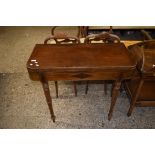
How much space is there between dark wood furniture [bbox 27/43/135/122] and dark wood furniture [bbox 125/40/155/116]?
6.8 inches

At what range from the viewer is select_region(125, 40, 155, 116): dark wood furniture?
1.39 m

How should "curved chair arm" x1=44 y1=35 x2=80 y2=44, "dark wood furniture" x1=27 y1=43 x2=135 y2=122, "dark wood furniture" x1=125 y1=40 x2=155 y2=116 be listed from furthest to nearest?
"curved chair arm" x1=44 y1=35 x2=80 y2=44 < "dark wood furniture" x1=125 y1=40 x2=155 y2=116 < "dark wood furniture" x1=27 y1=43 x2=135 y2=122

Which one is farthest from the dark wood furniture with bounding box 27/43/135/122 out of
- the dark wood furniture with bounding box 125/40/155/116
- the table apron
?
the dark wood furniture with bounding box 125/40/155/116

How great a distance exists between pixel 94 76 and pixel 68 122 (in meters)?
0.63

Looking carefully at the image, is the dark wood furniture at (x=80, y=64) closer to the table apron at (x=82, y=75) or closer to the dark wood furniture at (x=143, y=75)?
the table apron at (x=82, y=75)

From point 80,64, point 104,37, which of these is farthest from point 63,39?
point 80,64

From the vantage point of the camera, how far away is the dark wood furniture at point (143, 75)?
1.39 meters

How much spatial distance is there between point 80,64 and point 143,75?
1.83 feet

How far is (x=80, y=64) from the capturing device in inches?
47.7

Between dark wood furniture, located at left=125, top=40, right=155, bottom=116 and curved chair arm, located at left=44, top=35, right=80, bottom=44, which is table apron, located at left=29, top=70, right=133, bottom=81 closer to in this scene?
dark wood furniture, located at left=125, top=40, right=155, bottom=116

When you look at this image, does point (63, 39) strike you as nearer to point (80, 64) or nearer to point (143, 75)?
point (80, 64)

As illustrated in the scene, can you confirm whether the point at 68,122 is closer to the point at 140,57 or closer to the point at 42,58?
the point at 42,58

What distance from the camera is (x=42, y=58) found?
1293mm
